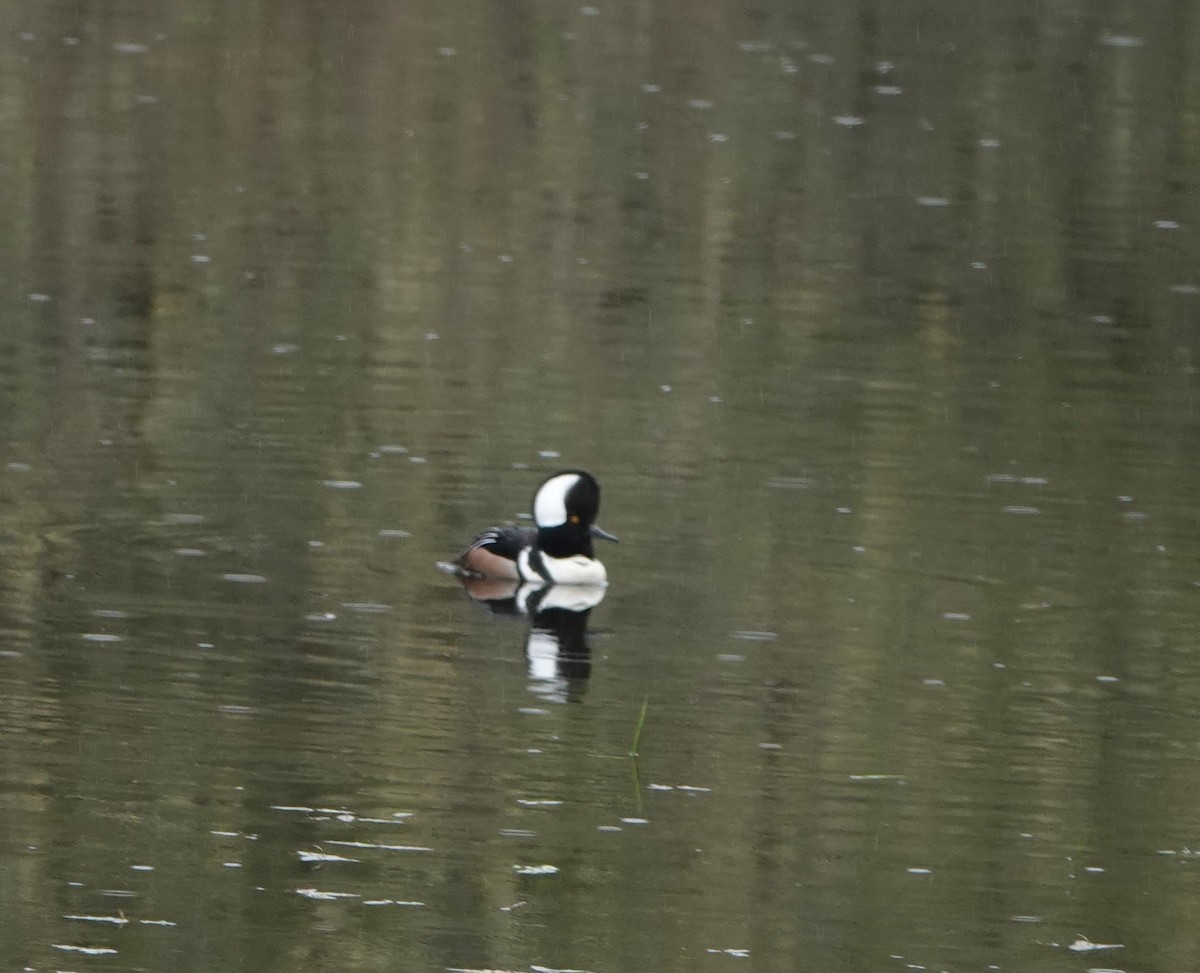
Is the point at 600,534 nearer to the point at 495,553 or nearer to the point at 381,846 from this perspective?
the point at 495,553

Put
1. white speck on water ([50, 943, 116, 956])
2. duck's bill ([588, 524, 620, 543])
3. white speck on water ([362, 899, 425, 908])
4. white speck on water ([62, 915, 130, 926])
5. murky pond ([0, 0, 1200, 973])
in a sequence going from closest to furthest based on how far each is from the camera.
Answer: white speck on water ([50, 943, 116, 956])
white speck on water ([62, 915, 130, 926])
white speck on water ([362, 899, 425, 908])
murky pond ([0, 0, 1200, 973])
duck's bill ([588, 524, 620, 543])

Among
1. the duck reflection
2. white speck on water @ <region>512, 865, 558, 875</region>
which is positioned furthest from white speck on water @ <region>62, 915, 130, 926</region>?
the duck reflection

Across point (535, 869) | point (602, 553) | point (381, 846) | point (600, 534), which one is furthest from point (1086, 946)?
point (602, 553)

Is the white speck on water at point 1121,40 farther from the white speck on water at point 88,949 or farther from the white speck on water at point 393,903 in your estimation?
the white speck on water at point 88,949

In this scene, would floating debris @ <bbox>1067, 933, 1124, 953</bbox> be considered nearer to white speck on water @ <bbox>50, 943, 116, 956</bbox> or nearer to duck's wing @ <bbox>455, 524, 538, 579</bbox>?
white speck on water @ <bbox>50, 943, 116, 956</bbox>

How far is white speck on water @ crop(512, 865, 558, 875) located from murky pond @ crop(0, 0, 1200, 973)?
0.01 meters

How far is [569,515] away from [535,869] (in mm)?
4990

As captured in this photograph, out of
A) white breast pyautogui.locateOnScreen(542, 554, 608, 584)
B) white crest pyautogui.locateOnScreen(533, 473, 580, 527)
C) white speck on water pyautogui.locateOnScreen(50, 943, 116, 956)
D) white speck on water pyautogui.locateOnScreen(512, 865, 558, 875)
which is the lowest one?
white speck on water pyautogui.locateOnScreen(50, 943, 116, 956)

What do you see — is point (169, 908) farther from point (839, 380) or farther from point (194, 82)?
point (194, 82)

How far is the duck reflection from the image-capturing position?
41.7 ft

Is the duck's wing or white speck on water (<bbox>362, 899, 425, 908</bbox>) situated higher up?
the duck's wing

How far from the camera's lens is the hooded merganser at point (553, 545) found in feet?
48.2

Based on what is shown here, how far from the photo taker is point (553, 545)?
1477 cm

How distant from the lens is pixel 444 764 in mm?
11180
